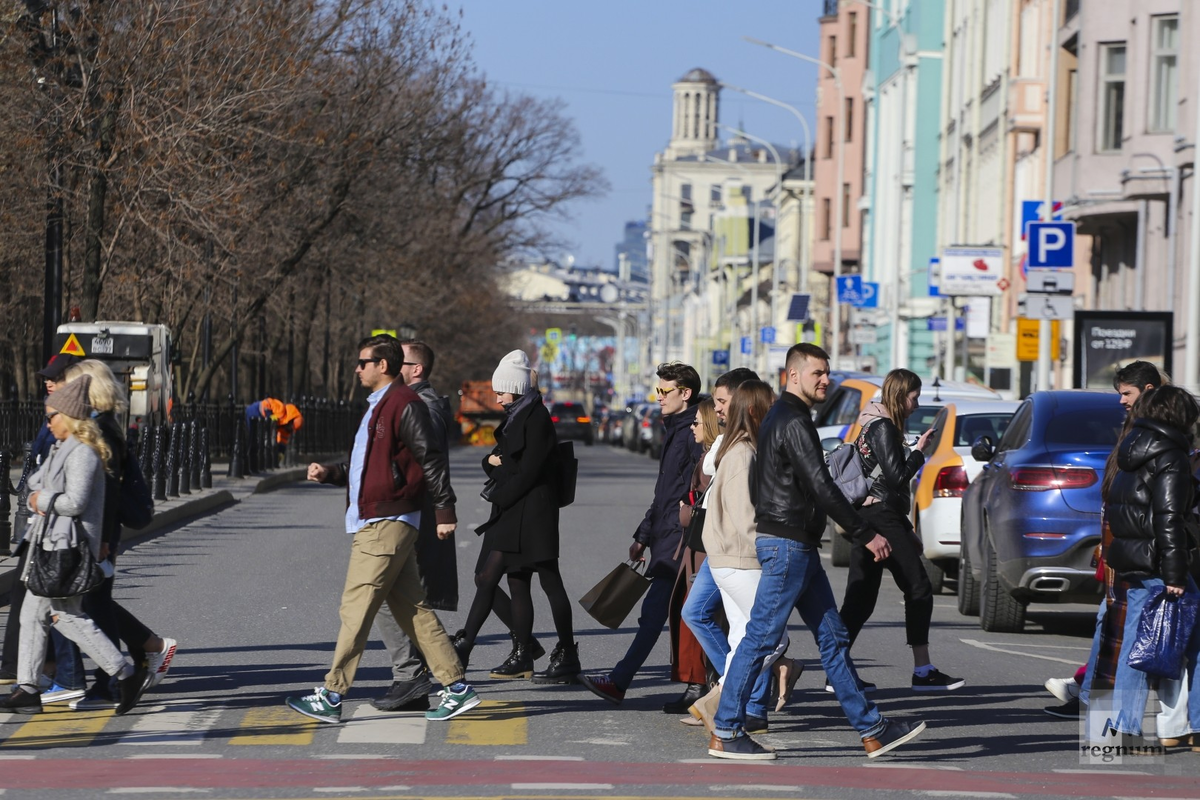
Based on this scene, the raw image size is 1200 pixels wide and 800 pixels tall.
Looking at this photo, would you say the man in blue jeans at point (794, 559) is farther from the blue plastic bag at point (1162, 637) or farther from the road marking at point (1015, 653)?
the road marking at point (1015, 653)

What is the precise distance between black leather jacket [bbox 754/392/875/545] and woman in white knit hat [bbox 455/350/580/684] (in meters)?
2.27

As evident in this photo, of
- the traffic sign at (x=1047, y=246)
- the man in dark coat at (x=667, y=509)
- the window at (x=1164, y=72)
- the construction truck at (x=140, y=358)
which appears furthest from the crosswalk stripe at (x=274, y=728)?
the window at (x=1164, y=72)

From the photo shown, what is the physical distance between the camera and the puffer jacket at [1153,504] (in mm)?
8555

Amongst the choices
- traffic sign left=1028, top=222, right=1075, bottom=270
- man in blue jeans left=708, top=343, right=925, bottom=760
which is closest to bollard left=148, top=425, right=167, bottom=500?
traffic sign left=1028, top=222, right=1075, bottom=270

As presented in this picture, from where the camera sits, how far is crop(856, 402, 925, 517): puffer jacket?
10.5m

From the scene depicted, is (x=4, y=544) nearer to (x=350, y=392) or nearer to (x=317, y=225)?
(x=317, y=225)

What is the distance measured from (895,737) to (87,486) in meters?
3.57

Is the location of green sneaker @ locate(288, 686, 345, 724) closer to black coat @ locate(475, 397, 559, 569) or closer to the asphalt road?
the asphalt road

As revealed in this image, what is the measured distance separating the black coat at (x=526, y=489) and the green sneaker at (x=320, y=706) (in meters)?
1.74

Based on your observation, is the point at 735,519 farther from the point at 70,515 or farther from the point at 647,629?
the point at 70,515

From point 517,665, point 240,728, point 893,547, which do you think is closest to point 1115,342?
point 893,547

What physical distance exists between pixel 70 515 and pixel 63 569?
0.76ft

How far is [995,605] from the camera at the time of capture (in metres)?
13.5

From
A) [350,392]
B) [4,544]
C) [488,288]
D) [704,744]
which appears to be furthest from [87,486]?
[488,288]
